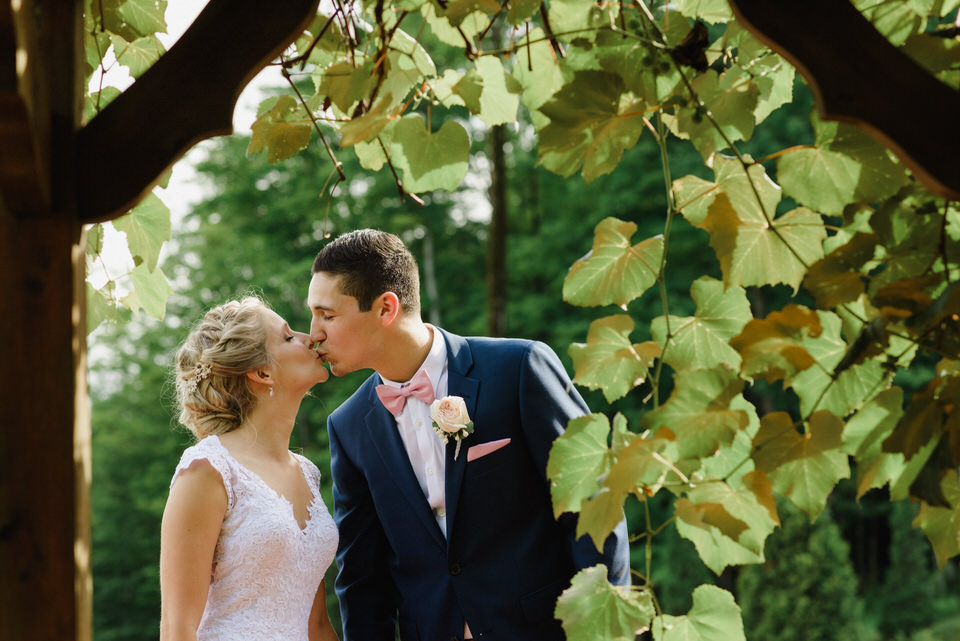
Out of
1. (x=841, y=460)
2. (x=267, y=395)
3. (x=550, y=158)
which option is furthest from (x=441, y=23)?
(x=267, y=395)

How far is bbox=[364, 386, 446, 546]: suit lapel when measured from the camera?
3084mm

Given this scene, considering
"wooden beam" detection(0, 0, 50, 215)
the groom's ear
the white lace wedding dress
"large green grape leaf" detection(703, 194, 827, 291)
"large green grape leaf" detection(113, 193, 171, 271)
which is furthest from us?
the groom's ear

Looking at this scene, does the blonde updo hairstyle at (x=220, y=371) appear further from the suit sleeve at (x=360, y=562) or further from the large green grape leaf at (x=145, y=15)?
the large green grape leaf at (x=145, y=15)

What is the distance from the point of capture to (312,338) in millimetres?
3393

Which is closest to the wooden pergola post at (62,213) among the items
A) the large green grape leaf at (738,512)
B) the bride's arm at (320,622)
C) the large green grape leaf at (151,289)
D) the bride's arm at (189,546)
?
the large green grape leaf at (738,512)

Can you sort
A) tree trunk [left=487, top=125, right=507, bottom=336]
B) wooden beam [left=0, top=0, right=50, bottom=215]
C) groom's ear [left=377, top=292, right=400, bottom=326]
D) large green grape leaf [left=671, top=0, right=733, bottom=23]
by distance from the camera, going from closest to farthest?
wooden beam [left=0, top=0, right=50, bottom=215]
large green grape leaf [left=671, top=0, right=733, bottom=23]
groom's ear [left=377, top=292, right=400, bottom=326]
tree trunk [left=487, top=125, right=507, bottom=336]

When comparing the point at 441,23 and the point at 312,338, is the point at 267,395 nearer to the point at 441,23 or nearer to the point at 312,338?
the point at 312,338

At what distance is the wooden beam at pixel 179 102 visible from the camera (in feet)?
5.42

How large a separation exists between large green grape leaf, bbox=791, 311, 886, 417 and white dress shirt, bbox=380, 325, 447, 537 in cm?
161

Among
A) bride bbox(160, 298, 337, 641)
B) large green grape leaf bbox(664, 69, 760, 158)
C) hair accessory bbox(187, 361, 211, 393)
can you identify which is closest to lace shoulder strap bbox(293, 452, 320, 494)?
bride bbox(160, 298, 337, 641)

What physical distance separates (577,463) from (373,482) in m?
1.53

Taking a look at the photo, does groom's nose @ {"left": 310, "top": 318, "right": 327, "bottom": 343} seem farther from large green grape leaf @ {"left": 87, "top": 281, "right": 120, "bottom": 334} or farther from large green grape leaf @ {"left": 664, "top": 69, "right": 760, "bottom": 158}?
large green grape leaf @ {"left": 664, "top": 69, "right": 760, "bottom": 158}

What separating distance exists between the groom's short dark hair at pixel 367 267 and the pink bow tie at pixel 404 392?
28 cm

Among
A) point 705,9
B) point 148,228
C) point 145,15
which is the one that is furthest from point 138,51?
point 705,9
